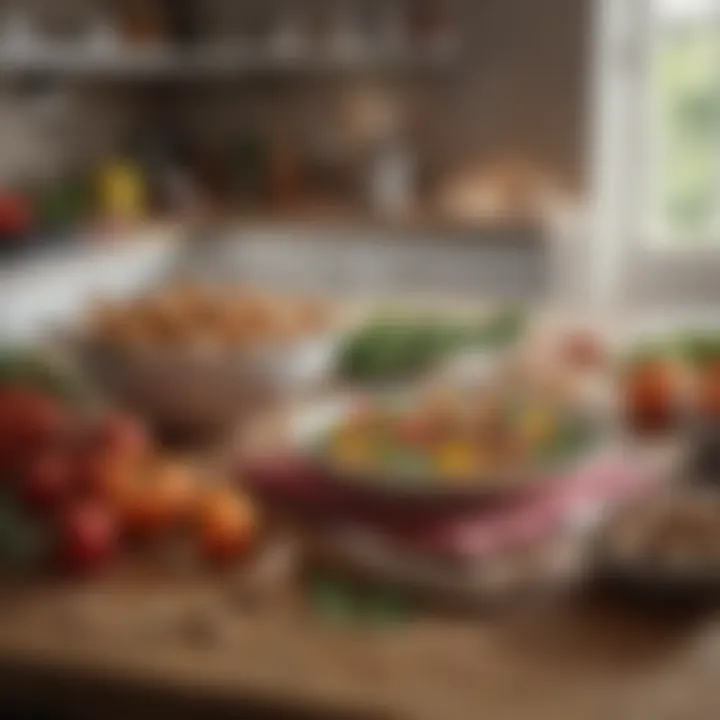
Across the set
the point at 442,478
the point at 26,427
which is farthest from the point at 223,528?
the point at 26,427

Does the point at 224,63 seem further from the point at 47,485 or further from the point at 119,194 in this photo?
the point at 47,485

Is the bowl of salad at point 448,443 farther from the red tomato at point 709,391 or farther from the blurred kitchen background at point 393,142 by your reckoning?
the blurred kitchen background at point 393,142

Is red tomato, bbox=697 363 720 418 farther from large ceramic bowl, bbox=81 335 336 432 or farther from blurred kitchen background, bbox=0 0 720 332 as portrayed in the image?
blurred kitchen background, bbox=0 0 720 332

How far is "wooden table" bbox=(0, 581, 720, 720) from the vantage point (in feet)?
3.32

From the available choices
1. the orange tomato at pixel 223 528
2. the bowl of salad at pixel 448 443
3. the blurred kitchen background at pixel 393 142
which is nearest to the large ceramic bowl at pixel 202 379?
the bowl of salad at pixel 448 443

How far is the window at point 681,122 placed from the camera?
3.88 m

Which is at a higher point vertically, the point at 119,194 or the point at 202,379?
the point at 119,194

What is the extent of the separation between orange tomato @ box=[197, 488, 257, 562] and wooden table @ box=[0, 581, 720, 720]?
0.27 feet

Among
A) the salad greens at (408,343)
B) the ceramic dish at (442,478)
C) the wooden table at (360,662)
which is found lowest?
the wooden table at (360,662)

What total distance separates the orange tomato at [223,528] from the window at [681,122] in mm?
2803

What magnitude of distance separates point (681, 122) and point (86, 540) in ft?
9.79

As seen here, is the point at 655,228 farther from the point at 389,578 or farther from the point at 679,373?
the point at 389,578

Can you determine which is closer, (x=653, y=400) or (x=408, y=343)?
(x=653, y=400)

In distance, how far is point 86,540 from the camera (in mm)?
1278
